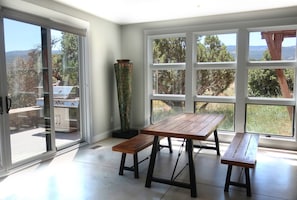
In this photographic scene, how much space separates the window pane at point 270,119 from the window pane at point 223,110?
29 cm

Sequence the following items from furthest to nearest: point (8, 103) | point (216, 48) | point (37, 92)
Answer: point (216, 48)
point (37, 92)
point (8, 103)

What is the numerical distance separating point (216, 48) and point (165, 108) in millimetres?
1601

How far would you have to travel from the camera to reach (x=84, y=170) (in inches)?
132

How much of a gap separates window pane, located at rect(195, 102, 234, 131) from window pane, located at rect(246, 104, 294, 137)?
0.29m

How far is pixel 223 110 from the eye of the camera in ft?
15.6

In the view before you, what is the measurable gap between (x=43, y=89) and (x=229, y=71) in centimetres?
330

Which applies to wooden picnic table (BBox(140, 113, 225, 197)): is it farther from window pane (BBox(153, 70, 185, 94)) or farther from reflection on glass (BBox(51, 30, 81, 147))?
reflection on glass (BBox(51, 30, 81, 147))

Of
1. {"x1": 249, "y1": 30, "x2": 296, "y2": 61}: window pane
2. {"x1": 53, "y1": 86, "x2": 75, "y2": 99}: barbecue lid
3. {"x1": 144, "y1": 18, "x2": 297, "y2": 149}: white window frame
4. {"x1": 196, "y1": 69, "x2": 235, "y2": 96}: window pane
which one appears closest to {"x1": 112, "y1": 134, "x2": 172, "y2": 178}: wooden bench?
{"x1": 53, "y1": 86, "x2": 75, "y2": 99}: barbecue lid

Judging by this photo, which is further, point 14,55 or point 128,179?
point 14,55

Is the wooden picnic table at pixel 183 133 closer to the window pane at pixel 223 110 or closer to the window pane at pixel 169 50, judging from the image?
the window pane at pixel 223 110

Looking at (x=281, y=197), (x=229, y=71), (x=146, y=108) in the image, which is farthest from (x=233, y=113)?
(x=281, y=197)

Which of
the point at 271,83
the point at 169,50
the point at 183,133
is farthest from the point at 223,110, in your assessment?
the point at 183,133

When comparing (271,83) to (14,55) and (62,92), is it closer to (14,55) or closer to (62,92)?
(62,92)

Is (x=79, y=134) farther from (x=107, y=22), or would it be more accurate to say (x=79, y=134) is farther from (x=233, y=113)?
(x=233, y=113)
